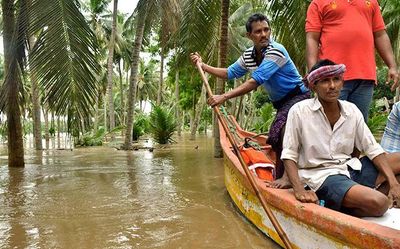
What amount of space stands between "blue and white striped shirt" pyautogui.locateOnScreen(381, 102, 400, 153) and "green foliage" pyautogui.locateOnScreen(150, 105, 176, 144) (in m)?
11.7

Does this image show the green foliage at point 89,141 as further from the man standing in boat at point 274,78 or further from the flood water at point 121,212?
the man standing in boat at point 274,78

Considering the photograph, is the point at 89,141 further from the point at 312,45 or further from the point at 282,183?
the point at 282,183

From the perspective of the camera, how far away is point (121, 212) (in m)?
4.37

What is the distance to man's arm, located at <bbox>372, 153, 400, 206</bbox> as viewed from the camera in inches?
112

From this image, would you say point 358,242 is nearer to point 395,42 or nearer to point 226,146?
point 226,146

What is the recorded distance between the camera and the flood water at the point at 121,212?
11.4ft

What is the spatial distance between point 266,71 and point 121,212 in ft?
6.69

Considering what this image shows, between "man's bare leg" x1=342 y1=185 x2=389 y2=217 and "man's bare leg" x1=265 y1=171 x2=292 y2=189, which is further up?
"man's bare leg" x1=265 y1=171 x2=292 y2=189

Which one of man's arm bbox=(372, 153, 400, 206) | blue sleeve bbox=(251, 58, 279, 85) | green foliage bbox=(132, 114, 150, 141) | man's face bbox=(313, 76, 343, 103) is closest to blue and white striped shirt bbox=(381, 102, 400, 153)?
man's arm bbox=(372, 153, 400, 206)

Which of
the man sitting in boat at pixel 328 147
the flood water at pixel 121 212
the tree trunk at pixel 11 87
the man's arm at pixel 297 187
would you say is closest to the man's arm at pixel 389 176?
the man sitting in boat at pixel 328 147

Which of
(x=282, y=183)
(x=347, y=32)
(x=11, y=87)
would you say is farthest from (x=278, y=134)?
(x=11, y=87)

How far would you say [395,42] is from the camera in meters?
22.7

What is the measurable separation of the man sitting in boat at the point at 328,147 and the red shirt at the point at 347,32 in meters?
0.84

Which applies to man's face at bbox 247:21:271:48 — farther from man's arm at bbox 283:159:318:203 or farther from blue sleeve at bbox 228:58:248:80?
man's arm at bbox 283:159:318:203
